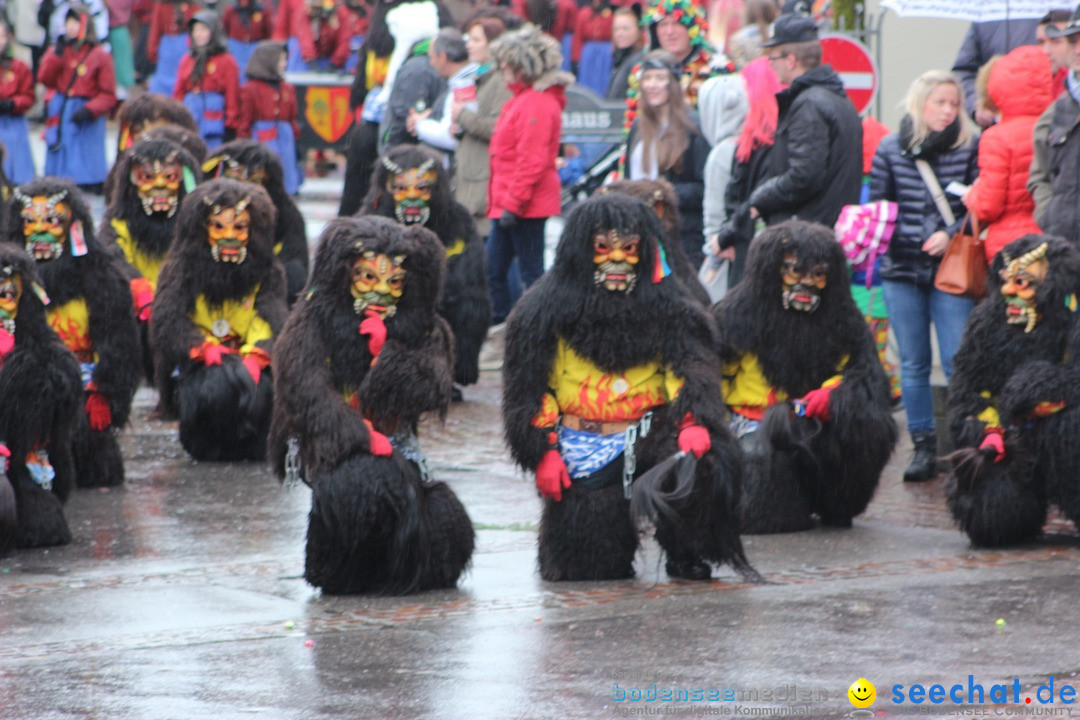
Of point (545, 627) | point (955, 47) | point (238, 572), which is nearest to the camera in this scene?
point (545, 627)

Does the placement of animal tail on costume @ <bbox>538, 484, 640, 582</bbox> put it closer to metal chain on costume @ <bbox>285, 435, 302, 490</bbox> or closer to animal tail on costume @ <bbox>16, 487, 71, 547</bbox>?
metal chain on costume @ <bbox>285, 435, 302, 490</bbox>

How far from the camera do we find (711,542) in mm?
7504

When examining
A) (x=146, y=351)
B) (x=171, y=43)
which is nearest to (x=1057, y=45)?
(x=146, y=351)

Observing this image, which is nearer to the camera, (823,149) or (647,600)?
(647,600)

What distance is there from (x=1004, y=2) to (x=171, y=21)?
46.2 feet

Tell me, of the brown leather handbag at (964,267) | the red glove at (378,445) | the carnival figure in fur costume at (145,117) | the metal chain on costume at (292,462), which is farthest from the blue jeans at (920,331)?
the carnival figure in fur costume at (145,117)

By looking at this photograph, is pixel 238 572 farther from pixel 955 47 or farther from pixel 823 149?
pixel 955 47

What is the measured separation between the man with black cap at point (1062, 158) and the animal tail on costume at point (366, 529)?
333cm

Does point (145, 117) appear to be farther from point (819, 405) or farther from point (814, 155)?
point (819, 405)

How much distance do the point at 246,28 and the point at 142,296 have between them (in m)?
12.1

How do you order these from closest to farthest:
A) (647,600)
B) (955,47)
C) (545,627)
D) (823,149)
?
(545,627) → (647,600) → (823,149) → (955,47)

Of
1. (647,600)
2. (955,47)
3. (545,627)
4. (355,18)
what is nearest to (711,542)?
(647,600)

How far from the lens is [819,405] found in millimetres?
8617

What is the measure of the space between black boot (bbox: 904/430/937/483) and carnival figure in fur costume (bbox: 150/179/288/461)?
3.37 meters
